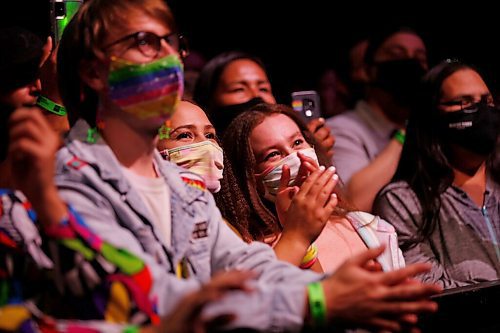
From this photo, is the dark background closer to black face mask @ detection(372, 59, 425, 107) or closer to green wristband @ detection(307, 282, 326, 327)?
black face mask @ detection(372, 59, 425, 107)

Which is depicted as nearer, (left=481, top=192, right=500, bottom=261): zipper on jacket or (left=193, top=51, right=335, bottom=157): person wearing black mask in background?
(left=481, top=192, right=500, bottom=261): zipper on jacket

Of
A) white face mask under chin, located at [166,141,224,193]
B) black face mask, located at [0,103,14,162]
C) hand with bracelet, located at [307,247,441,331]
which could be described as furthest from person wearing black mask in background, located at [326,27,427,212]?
hand with bracelet, located at [307,247,441,331]

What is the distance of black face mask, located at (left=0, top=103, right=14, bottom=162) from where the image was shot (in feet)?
7.96

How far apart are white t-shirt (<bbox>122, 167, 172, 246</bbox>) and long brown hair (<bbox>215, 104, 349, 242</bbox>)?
1117 mm

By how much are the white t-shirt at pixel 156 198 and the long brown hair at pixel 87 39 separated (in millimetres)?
201

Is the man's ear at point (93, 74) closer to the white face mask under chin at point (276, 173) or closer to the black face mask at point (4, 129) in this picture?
the black face mask at point (4, 129)

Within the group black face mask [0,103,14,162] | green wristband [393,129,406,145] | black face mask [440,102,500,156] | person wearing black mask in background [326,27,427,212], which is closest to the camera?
black face mask [0,103,14,162]

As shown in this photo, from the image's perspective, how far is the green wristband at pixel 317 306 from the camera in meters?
1.72

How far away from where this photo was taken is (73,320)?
1725mm

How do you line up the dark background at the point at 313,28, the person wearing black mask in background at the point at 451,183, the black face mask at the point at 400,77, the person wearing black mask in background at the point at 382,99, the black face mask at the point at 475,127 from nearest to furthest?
the person wearing black mask in background at the point at 451,183 → the black face mask at the point at 475,127 → the person wearing black mask in background at the point at 382,99 → the black face mask at the point at 400,77 → the dark background at the point at 313,28

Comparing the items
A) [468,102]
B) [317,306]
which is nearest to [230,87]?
[468,102]

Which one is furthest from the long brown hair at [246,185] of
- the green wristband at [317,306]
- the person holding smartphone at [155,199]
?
the green wristband at [317,306]

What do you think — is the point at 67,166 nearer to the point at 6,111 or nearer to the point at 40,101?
the point at 6,111

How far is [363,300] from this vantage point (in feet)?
5.62
